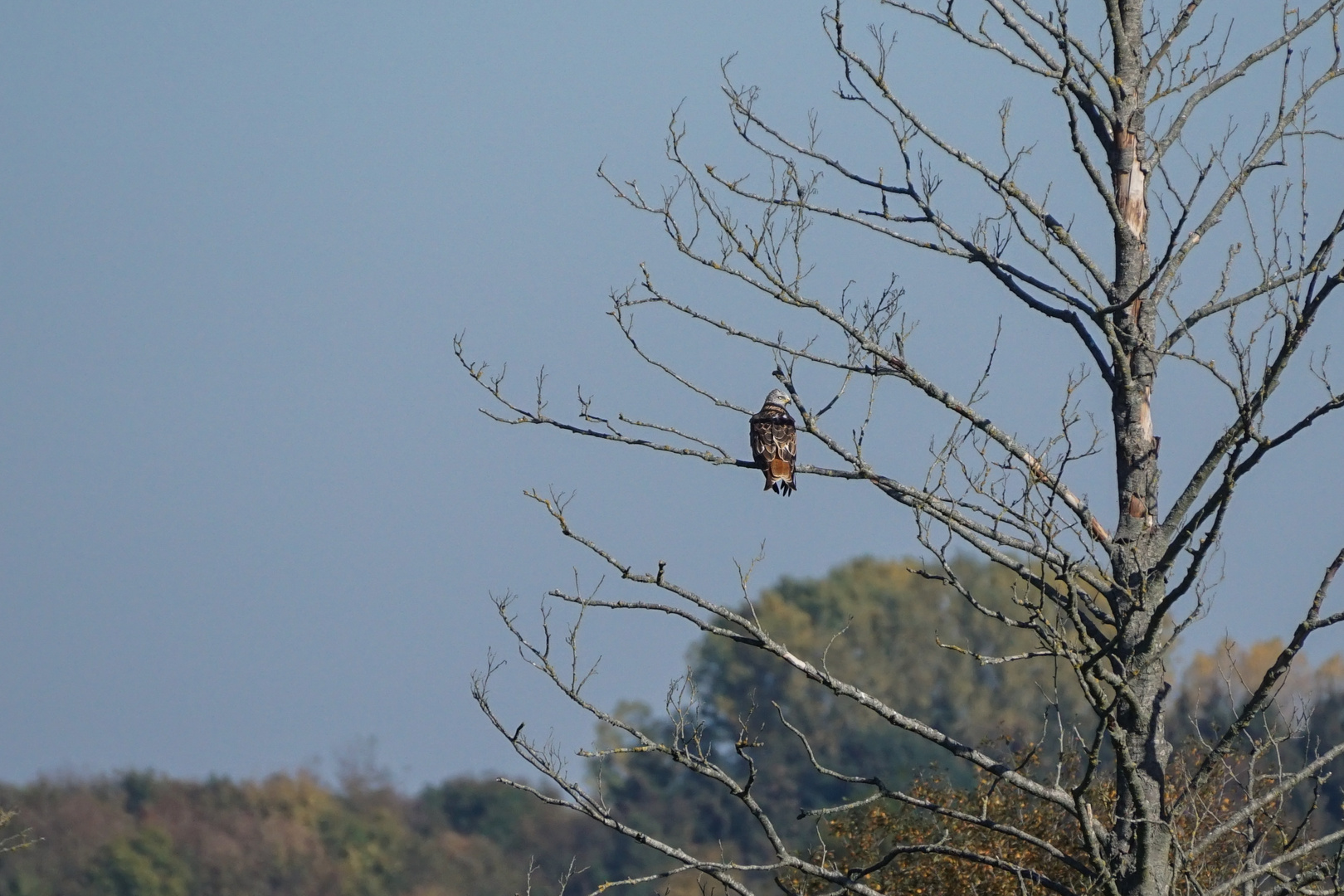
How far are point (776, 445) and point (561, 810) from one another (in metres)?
50.0

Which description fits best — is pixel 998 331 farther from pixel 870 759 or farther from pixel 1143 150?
pixel 870 759

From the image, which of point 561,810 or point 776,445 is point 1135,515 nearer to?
point 776,445

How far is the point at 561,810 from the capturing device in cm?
5891

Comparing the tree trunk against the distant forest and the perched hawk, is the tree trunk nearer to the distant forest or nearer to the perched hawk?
the perched hawk

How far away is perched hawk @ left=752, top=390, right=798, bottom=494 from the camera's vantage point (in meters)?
10.1

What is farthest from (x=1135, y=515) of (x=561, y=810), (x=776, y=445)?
(x=561, y=810)

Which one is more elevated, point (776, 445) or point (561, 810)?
point (561, 810)

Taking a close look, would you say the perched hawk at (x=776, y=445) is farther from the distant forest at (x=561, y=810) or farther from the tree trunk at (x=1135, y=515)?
the distant forest at (x=561, y=810)

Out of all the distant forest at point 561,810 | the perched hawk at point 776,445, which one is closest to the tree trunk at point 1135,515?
the perched hawk at point 776,445

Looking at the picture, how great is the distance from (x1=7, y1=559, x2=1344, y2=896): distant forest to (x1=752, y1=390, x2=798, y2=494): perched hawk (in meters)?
20.3

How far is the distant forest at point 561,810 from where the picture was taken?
46.7 m

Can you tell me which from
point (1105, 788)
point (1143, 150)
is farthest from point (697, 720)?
point (1105, 788)

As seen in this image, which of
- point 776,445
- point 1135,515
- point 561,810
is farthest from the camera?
point 561,810

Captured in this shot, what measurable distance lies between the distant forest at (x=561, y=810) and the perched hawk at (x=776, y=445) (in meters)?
20.3
